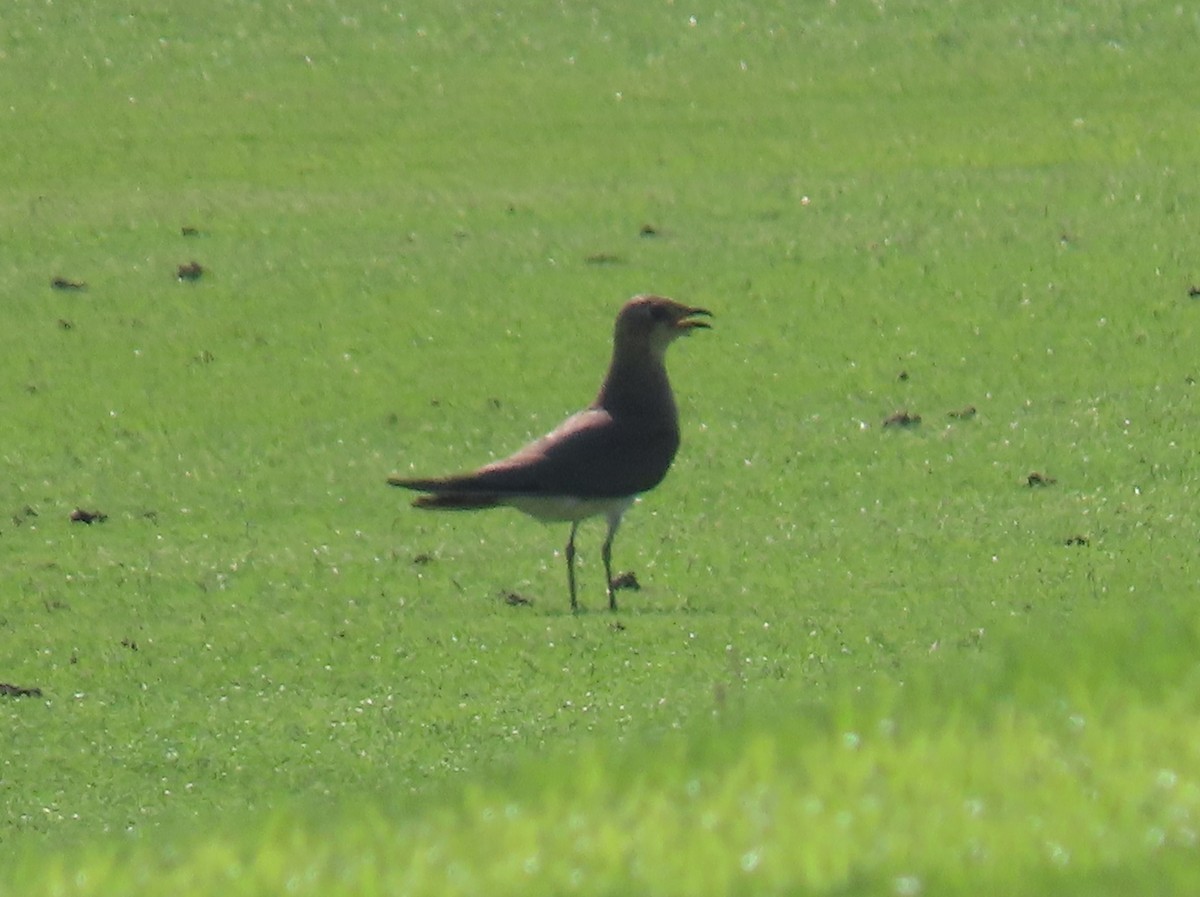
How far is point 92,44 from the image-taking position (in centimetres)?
2856

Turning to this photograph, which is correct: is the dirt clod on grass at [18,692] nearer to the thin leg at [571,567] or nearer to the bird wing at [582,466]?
the bird wing at [582,466]


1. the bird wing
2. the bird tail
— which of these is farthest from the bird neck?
the bird tail

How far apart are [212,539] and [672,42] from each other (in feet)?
50.5

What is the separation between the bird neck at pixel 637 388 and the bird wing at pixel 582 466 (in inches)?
4.6

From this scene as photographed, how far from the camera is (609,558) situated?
513 inches

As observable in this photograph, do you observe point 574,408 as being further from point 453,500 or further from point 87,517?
point 453,500

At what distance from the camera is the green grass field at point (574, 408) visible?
625cm

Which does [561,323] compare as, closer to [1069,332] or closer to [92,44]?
[1069,332]

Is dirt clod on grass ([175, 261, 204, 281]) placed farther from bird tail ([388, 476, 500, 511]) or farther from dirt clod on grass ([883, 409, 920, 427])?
bird tail ([388, 476, 500, 511])

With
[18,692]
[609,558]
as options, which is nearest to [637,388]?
[609,558]

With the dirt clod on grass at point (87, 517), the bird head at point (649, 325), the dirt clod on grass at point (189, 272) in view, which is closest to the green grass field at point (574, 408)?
the dirt clod on grass at point (87, 517)

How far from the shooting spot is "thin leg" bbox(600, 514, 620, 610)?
1259 centimetres

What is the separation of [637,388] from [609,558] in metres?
1.02

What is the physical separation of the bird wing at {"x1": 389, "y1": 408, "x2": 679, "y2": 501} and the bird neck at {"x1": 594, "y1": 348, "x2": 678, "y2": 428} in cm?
12
